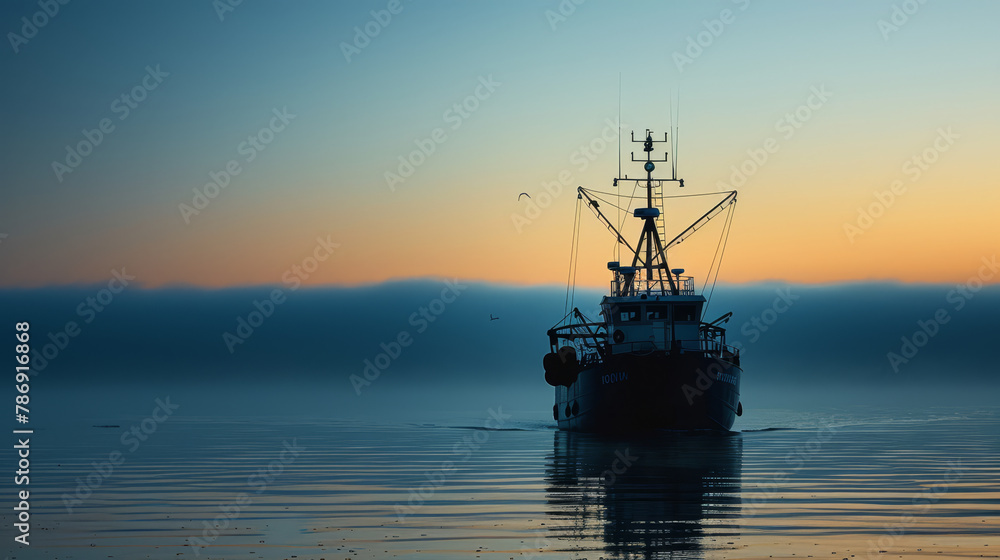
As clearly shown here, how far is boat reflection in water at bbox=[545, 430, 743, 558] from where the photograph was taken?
21188mm

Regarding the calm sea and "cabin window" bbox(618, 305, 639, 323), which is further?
"cabin window" bbox(618, 305, 639, 323)

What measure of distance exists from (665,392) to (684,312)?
833 centimetres

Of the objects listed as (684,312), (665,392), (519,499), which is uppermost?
(684,312)

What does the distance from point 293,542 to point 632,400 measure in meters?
36.8

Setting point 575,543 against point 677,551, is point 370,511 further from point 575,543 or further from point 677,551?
point 677,551

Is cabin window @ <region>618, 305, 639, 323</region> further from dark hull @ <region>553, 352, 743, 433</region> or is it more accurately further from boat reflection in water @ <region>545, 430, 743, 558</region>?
boat reflection in water @ <region>545, 430, 743, 558</region>

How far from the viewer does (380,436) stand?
6494cm

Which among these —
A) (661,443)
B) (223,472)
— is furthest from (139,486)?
(661,443)

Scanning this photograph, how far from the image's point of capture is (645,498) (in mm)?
28422

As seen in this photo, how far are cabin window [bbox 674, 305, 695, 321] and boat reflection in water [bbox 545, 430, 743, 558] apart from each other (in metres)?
13.2

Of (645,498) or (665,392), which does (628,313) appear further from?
(645,498)

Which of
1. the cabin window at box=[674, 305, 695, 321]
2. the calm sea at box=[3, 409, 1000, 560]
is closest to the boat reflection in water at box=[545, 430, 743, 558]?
the calm sea at box=[3, 409, 1000, 560]

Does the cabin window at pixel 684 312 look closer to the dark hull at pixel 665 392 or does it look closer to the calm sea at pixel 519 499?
the dark hull at pixel 665 392

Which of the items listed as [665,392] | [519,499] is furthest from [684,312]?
[519,499]
